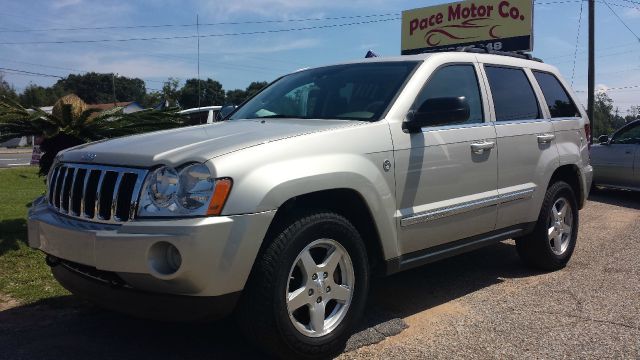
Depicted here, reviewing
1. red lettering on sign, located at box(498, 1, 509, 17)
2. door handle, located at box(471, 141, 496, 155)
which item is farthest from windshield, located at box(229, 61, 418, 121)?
red lettering on sign, located at box(498, 1, 509, 17)

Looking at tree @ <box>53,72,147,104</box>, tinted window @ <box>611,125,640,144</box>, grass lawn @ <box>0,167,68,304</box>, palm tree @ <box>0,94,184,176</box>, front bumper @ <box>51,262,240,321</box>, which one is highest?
tree @ <box>53,72,147,104</box>

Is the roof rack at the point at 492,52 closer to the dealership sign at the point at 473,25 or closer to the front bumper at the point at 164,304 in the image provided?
the front bumper at the point at 164,304

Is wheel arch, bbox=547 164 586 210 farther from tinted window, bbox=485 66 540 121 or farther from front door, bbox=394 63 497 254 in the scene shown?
front door, bbox=394 63 497 254

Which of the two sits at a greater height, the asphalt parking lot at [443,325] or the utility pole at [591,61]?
the utility pole at [591,61]

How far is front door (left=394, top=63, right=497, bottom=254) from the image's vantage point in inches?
155

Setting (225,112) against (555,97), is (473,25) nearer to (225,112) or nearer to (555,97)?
(555,97)

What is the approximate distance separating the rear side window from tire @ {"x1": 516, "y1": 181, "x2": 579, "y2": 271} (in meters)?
0.71

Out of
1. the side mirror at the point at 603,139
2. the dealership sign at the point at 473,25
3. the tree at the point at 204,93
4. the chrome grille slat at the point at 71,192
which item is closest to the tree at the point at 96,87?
the tree at the point at 204,93

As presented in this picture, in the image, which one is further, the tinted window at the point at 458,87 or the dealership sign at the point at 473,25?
the dealership sign at the point at 473,25

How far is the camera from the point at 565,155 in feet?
18.3

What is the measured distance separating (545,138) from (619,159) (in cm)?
671

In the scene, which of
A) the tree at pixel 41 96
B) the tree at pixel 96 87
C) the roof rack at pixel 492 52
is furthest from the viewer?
the tree at pixel 96 87

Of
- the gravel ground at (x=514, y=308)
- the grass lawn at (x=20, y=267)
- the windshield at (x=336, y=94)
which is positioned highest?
the windshield at (x=336, y=94)

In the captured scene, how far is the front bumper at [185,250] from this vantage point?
2861 millimetres
